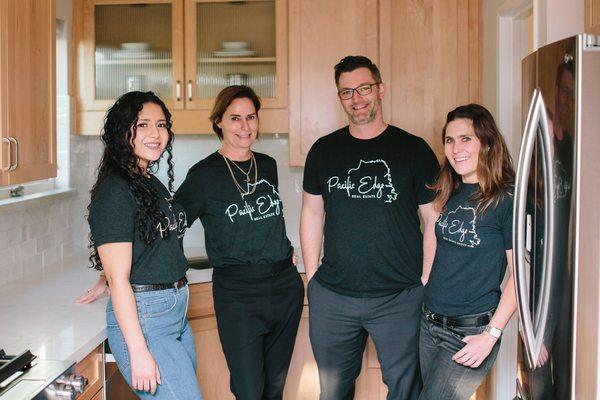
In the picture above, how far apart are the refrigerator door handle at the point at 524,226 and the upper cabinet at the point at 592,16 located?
0.72 feet

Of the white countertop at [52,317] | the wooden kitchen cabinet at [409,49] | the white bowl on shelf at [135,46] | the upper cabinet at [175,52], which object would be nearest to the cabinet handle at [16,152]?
the white countertop at [52,317]

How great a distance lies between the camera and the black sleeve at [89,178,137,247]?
1666mm

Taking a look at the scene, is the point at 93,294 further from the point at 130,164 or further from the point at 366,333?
the point at 366,333

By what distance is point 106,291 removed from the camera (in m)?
2.33

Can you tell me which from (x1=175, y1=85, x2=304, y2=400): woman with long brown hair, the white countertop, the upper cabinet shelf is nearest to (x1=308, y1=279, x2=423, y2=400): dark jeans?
(x1=175, y1=85, x2=304, y2=400): woman with long brown hair

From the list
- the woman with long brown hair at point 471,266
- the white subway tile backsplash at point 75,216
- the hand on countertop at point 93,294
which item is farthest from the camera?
the white subway tile backsplash at point 75,216

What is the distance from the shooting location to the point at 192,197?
2297 mm

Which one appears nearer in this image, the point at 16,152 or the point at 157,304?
the point at 157,304

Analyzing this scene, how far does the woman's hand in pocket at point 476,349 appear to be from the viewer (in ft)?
6.21

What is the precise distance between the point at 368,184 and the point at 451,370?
2.30ft

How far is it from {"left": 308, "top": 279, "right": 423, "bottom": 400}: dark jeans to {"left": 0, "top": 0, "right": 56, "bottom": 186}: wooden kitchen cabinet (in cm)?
105

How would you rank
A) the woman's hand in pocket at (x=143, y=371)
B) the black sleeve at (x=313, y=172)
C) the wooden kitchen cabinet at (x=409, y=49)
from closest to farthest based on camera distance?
the woman's hand in pocket at (x=143, y=371) → the black sleeve at (x=313, y=172) → the wooden kitchen cabinet at (x=409, y=49)

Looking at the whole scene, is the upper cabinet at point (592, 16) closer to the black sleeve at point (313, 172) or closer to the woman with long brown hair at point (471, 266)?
the woman with long brown hair at point (471, 266)


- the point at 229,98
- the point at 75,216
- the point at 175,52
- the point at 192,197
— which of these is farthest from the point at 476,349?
the point at 75,216
